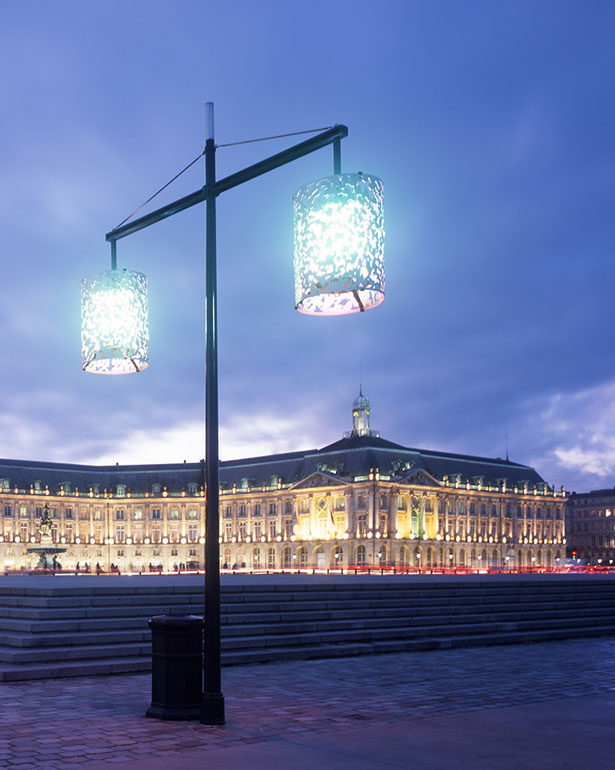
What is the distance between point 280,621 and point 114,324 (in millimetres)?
10561

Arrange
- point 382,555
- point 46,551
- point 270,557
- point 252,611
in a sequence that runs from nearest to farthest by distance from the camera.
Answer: point 252,611 < point 46,551 < point 382,555 < point 270,557

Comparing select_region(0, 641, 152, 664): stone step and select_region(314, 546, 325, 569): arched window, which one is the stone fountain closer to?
select_region(0, 641, 152, 664): stone step

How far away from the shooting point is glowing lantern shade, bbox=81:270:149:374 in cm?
1095

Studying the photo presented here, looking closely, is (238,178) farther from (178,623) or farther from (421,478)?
(421,478)

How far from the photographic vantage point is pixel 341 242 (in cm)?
871

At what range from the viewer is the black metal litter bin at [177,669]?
1127 centimetres

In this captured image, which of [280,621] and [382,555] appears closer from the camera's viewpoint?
[280,621]

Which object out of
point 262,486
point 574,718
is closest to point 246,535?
point 262,486

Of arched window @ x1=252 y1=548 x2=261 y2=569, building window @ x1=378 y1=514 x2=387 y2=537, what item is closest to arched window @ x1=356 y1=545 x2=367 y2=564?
building window @ x1=378 y1=514 x2=387 y2=537

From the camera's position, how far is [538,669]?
16.7 m

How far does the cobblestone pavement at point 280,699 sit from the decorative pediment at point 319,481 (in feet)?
335

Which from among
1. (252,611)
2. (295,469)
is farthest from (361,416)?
(252,611)

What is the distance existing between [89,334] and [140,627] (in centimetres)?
849

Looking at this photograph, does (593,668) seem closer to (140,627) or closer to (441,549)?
(140,627)
